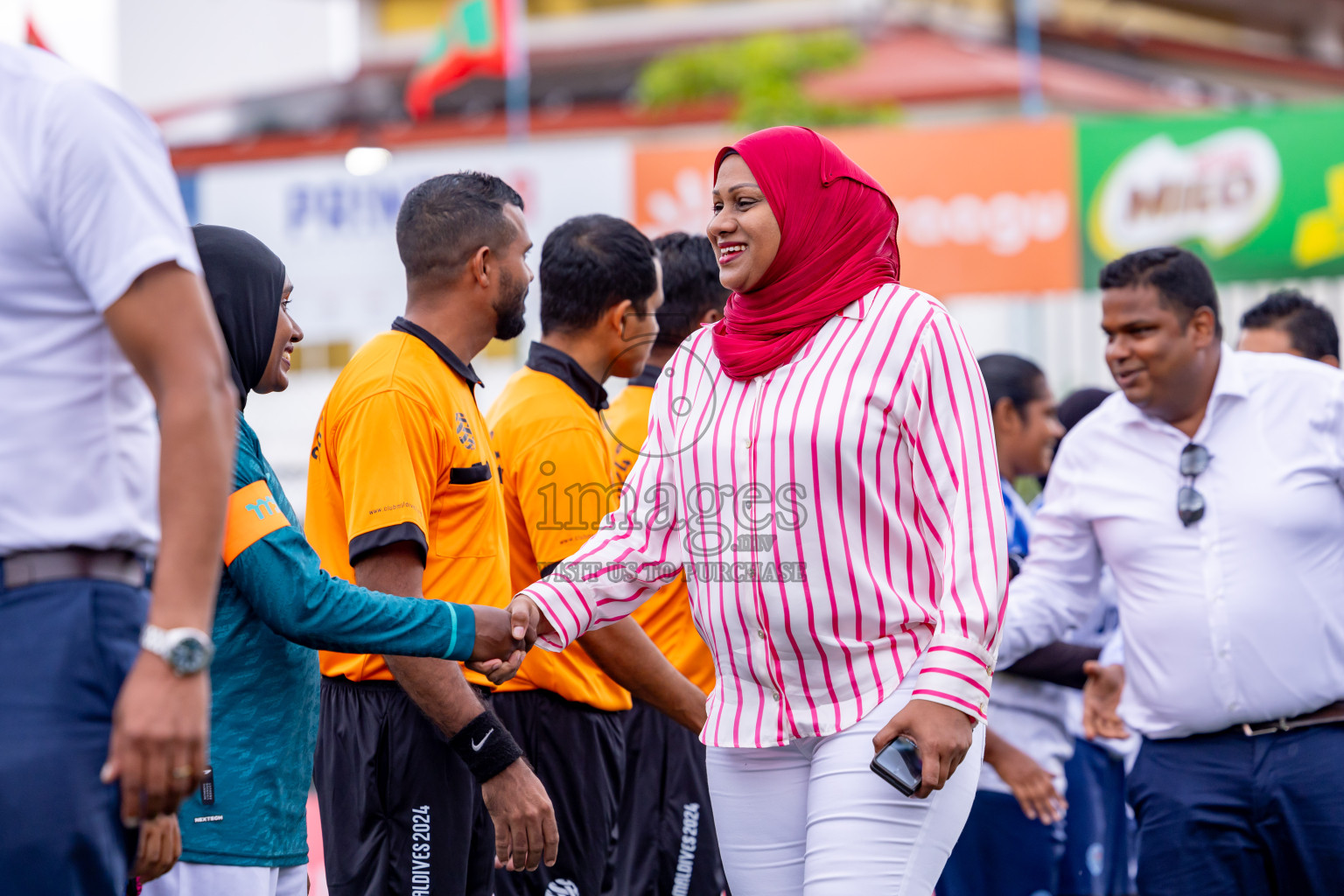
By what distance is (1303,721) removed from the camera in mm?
3629

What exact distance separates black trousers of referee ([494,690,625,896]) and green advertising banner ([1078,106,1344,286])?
740 cm

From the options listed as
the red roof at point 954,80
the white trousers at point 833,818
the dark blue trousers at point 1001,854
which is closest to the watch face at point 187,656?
the white trousers at point 833,818

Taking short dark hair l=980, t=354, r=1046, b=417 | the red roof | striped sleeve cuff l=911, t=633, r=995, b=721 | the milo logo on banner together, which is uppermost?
the red roof

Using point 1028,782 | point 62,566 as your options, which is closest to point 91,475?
point 62,566

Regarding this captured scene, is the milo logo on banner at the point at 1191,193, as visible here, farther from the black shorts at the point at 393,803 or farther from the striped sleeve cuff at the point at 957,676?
the striped sleeve cuff at the point at 957,676

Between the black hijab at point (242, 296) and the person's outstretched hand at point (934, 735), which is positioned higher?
the black hijab at point (242, 296)

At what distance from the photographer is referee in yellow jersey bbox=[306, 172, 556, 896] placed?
3.13 m

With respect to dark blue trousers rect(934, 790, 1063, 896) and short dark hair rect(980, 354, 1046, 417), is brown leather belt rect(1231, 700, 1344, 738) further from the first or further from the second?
short dark hair rect(980, 354, 1046, 417)

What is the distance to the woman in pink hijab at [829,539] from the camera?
268 cm

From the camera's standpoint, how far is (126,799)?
1832mm

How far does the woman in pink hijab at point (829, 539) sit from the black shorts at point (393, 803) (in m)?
0.52

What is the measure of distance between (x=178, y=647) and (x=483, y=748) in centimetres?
142

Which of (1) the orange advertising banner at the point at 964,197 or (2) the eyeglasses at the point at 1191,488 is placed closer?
(2) the eyeglasses at the point at 1191,488

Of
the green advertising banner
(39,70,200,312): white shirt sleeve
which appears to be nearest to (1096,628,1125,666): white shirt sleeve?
(39,70,200,312): white shirt sleeve
